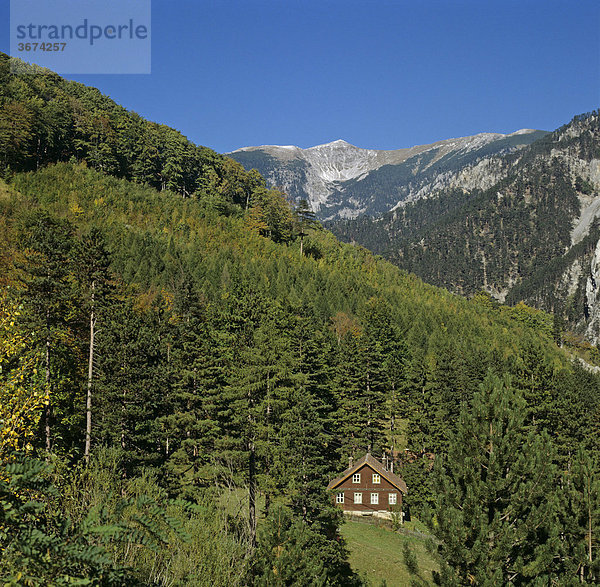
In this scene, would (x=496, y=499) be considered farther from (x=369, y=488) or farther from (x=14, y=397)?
(x=369, y=488)

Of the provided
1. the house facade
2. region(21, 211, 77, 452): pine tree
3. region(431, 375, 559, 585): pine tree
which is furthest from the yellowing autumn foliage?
the house facade

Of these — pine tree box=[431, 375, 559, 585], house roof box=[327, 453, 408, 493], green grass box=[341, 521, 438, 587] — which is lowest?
green grass box=[341, 521, 438, 587]

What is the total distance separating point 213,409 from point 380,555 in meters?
16.7

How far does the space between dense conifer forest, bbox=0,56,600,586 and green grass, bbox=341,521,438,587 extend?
4222 millimetres

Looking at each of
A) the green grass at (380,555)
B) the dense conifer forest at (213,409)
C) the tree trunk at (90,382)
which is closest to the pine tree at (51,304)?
the dense conifer forest at (213,409)

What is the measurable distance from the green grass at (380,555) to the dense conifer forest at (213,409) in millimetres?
4222

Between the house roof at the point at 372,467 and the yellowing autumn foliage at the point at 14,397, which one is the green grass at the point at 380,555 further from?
the yellowing autumn foliage at the point at 14,397

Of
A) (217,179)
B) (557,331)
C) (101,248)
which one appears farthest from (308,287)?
(557,331)

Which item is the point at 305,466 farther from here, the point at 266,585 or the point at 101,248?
the point at 101,248

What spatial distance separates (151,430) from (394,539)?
77.4 ft

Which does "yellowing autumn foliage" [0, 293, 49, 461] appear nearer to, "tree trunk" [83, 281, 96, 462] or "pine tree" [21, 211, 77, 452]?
"pine tree" [21, 211, 77, 452]

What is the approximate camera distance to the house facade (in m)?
42.8

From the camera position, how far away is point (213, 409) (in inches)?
1275

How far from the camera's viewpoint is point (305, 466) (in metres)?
25.9
